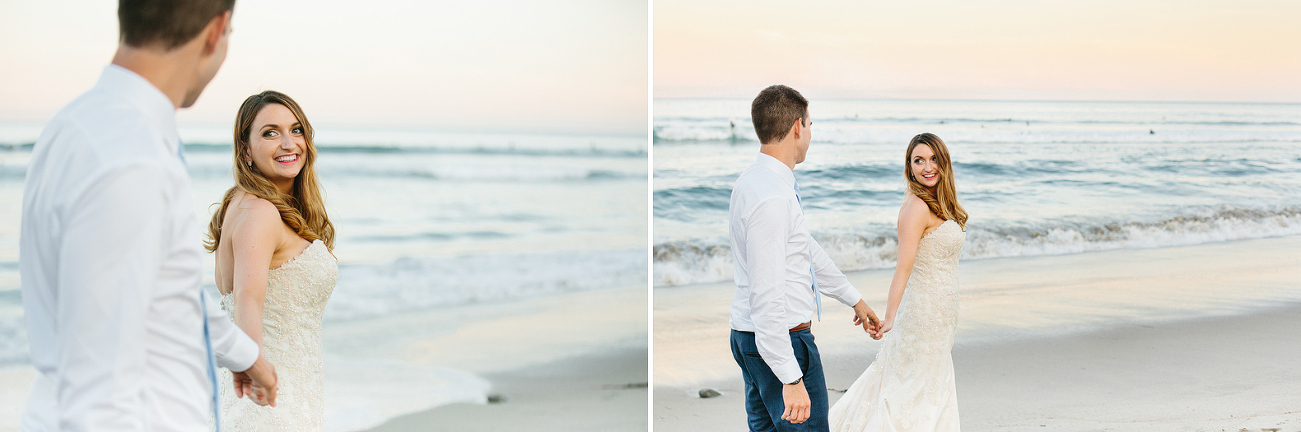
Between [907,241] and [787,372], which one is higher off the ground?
[907,241]

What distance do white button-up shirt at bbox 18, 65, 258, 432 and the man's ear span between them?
0.30 feet

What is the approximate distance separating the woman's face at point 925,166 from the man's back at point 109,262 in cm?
246

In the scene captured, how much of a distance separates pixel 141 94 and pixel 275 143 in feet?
3.40

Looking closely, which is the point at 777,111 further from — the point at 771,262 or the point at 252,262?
the point at 252,262

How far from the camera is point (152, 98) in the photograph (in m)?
1.05

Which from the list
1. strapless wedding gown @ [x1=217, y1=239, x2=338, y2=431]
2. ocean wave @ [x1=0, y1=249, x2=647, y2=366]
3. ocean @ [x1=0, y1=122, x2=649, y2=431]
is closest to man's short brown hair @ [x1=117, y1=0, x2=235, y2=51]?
strapless wedding gown @ [x1=217, y1=239, x2=338, y2=431]

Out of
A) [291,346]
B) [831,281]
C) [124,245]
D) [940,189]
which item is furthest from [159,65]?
[940,189]

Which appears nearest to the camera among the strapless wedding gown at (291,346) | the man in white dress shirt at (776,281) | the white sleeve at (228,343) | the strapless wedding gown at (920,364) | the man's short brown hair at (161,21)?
the man's short brown hair at (161,21)

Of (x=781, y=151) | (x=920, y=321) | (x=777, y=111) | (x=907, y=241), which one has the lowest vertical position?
(x=920, y=321)

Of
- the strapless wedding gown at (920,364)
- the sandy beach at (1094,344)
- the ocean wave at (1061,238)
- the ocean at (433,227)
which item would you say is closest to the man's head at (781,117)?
the strapless wedding gown at (920,364)

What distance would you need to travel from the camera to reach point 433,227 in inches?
426

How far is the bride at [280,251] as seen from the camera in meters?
1.96

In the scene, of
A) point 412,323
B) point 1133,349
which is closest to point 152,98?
point 1133,349

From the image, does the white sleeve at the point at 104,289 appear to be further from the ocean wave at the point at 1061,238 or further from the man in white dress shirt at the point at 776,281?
the ocean wave at the point at 1061,238
